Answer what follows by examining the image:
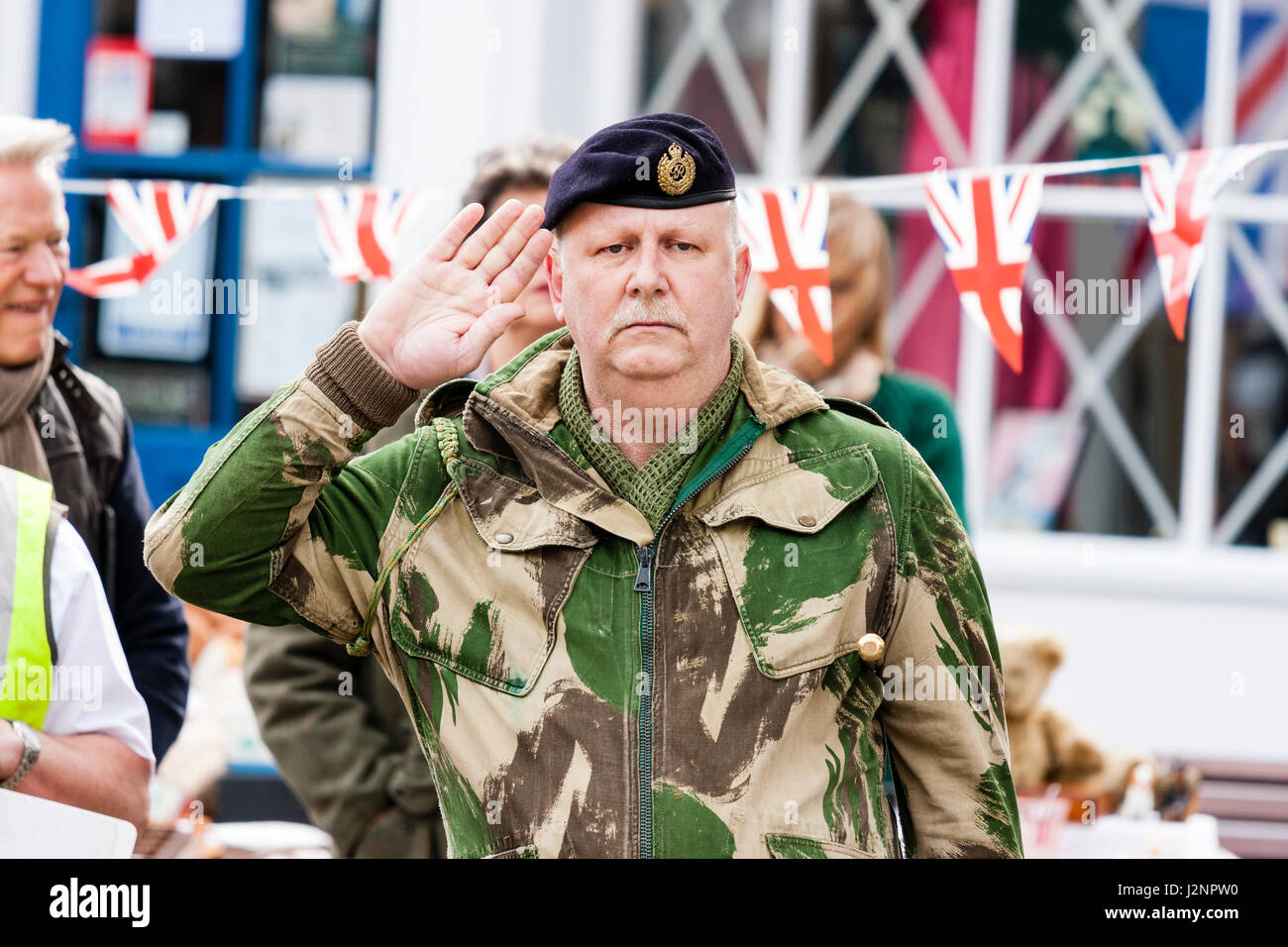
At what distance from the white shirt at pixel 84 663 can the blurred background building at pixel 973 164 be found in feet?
10.7

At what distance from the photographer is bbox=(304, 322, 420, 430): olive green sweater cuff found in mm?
2357

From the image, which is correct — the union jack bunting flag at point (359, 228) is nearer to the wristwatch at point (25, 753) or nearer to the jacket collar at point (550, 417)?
the jacket collar at point (550, 417)

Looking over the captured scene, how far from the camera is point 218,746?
491 cm

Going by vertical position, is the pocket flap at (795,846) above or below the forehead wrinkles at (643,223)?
below

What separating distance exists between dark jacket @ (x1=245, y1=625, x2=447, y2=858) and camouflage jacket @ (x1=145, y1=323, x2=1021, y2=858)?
2.77ft

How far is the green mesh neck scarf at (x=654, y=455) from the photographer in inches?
95.9

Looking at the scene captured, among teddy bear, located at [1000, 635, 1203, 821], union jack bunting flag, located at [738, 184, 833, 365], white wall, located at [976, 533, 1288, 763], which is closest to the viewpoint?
union jack bunting flag, located at [738, 184, 833, 365]

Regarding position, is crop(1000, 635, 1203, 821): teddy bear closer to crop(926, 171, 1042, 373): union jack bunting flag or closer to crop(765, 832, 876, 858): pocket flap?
crop(926, 171, 1042, 373): union jack bunting flag

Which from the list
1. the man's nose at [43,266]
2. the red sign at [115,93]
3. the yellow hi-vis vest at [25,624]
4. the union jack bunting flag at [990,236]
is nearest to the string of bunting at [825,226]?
the union jack bunting flag at [990,236]

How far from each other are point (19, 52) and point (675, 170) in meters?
4.27

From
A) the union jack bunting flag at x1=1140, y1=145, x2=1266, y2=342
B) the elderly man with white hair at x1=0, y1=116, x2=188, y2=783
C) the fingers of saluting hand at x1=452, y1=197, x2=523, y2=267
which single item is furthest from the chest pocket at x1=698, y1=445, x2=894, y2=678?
the union jack bunting flag at x1=1140, y1=145, x2=1266, y2=342

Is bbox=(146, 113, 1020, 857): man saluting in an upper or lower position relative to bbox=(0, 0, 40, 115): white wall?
lower

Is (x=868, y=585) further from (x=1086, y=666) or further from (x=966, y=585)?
(x=1086, y=666)

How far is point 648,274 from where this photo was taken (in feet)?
7.88
